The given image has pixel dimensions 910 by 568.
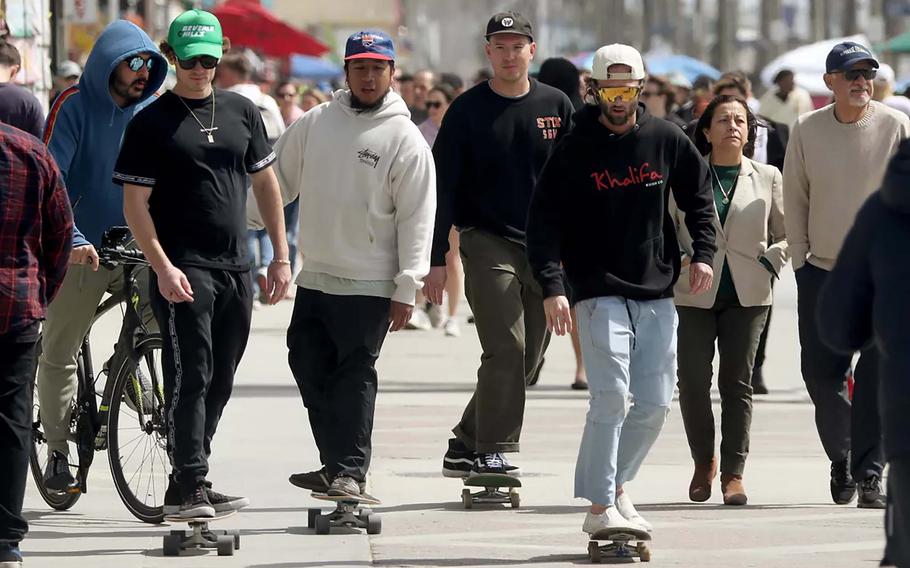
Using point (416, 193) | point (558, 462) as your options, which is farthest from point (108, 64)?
point (558, 462)

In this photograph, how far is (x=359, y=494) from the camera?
26.5ft

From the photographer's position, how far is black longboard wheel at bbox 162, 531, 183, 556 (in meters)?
7.64

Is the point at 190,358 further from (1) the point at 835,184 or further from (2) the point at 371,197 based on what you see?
(1) the point at 835,184

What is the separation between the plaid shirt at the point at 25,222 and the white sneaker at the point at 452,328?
983 cm

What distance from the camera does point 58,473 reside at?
337 inches

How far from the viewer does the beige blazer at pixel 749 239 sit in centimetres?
914

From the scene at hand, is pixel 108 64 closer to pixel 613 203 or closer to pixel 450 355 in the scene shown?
pixel 613 203

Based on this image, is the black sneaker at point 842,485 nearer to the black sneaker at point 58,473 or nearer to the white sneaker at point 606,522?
the white sneaker at point 606,522

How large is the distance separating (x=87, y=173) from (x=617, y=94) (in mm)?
2199

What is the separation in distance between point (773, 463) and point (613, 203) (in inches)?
117

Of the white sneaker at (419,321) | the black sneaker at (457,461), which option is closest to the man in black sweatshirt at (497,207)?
the black sneaker at (457,461)

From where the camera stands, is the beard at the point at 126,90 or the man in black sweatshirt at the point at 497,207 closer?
the beard at the point at 126,90

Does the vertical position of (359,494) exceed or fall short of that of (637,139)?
it falls short

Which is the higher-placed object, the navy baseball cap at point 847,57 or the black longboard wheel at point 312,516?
the navy baseball cap at point 847,57
